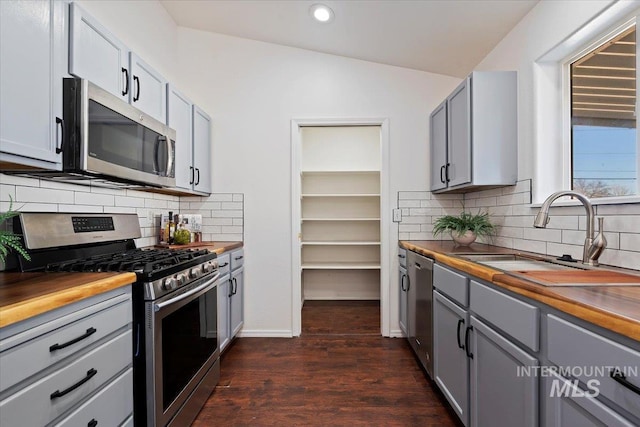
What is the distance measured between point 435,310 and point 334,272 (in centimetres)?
254

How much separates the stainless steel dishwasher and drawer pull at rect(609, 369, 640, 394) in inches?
55.0

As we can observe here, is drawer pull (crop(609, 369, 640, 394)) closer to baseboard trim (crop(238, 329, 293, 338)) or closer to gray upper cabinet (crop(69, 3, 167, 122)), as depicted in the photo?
gray upper cabinet (crop(69, 3, 167, 122))

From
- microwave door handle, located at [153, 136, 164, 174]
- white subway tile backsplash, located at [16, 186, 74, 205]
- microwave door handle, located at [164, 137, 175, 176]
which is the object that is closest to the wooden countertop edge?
white subway tile backsplash, located at [16, 186, 74, 205]

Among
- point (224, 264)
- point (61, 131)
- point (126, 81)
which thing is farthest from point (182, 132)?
point (61, 131)

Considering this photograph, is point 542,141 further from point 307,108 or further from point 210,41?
point 210,41

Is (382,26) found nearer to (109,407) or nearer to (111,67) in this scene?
(111,67)

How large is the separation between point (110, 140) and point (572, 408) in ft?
6.94

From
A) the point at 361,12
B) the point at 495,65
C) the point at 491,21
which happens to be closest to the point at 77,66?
the point at 361,12

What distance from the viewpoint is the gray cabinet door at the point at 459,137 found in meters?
2.37

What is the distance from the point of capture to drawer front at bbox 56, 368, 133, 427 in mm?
1122

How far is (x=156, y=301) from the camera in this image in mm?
1495

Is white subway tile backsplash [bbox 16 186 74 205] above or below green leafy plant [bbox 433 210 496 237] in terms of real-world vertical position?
above

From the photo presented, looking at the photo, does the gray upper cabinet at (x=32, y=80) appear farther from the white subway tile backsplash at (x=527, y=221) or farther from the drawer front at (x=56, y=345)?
the white subway tile backsplash at (x=527, y=221)

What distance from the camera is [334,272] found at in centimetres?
459
